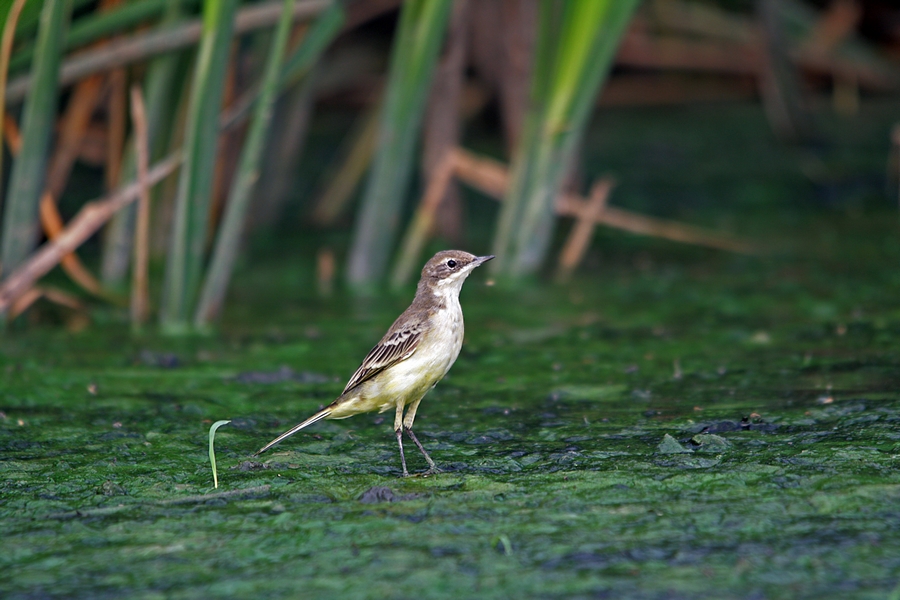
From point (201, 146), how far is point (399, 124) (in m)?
1.64

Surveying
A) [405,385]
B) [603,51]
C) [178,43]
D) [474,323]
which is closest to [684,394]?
[405,385]

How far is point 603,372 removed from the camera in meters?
6.21

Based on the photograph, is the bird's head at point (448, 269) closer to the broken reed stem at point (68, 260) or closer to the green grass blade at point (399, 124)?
the green grass blade at point (399, 124)

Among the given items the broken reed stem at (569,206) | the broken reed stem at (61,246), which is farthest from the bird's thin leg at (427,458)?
the broken reed stem at (569,206)

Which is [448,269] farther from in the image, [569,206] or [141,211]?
[569,206]

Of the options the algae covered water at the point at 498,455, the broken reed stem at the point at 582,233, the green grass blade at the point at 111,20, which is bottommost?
the algae covered water at the point at 498,455

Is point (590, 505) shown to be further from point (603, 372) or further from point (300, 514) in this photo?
point (603, 372)

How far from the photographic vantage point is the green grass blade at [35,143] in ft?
20.9

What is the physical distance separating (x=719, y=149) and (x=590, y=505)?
29.2 ft

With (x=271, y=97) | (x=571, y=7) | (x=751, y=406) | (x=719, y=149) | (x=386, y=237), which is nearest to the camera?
(x=751, y=406)

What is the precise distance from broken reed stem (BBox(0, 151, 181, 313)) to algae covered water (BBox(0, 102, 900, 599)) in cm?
41

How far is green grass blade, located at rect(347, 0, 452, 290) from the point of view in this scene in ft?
24.7

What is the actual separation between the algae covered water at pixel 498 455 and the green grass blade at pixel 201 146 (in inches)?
22.5

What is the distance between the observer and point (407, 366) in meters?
4.80
